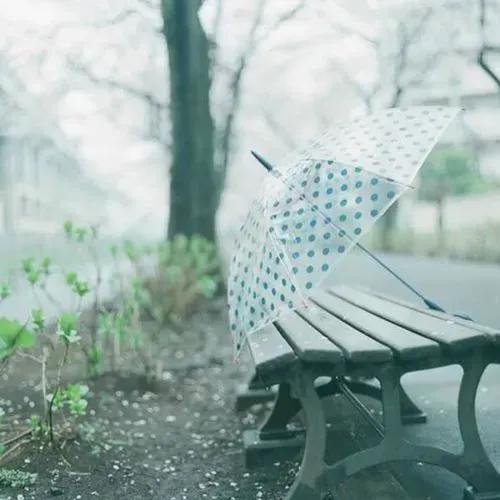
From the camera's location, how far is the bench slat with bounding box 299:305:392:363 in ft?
8.13

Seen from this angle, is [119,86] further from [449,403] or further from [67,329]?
[67,329]

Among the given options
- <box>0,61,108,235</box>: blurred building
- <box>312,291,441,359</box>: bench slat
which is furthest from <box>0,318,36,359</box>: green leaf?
<box>0,61,108,235</box>: blurred building

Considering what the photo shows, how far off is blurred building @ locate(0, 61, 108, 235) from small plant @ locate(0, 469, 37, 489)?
4328 mm

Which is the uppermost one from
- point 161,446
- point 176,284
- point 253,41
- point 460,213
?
point 253,41

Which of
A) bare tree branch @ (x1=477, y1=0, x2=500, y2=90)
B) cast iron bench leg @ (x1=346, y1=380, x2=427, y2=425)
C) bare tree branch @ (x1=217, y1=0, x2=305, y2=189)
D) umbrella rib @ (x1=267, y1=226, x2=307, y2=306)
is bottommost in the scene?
cast iron bench leg @ (x1=346, y1=380, x2=427, y2=425)

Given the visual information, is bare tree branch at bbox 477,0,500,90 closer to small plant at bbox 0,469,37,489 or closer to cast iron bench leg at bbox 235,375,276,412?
cast iron bench leg at bbox 235,375,276,412

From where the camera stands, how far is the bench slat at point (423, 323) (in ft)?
8.05

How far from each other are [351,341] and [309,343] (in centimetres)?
17

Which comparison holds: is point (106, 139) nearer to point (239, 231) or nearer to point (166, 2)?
point (166, 2)

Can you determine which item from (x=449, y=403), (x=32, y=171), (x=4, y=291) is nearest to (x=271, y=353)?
(x=4, y=291)

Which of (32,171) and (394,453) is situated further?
(32,171)

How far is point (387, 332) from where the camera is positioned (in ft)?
9.05

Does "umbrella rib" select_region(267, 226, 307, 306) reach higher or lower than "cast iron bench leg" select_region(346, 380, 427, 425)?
higher

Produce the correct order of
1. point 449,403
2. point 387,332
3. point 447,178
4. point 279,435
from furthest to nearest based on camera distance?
1. point 447,178
2. point 449,403
3. point 279,435
4. point 387,332
